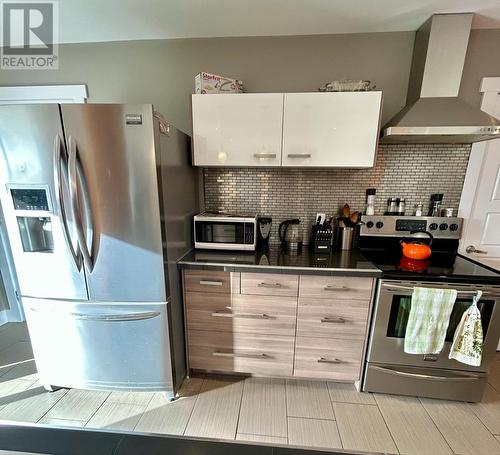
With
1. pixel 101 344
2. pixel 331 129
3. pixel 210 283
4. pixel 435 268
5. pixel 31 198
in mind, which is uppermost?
pixel 331 129

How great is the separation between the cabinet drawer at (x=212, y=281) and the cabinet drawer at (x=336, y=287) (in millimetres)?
448

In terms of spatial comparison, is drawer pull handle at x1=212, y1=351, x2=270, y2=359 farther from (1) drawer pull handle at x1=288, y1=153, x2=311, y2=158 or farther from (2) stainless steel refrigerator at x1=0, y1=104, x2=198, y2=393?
(1) drawer pull handle at x1=288, y1=153, x2=311, y2=158

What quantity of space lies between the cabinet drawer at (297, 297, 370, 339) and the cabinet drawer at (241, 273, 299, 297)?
0.11m

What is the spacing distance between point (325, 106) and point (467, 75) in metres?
1.19

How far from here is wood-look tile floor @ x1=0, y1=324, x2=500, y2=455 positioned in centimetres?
135

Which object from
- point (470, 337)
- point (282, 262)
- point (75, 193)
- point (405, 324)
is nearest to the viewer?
point (75, 193)

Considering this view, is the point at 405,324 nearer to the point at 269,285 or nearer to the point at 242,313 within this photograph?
the point at 269,285

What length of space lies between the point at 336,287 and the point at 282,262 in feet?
1.25

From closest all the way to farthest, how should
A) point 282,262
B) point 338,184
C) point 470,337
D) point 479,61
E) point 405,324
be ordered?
point 470,337
point 405,324
point 282,262
point 479,61
point 338,184

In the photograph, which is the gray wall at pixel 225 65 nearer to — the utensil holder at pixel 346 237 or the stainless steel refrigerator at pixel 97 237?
the stainless steel refrigerator at pixel 97 237

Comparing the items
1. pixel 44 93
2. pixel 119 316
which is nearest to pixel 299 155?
pixel 119 316

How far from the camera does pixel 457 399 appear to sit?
61.2 inches

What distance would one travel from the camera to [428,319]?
1394mm

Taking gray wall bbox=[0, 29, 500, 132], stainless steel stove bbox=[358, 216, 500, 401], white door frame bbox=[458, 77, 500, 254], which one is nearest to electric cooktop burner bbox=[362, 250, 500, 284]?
stainless steel stove bbox=[358, 216, 500, 401]
